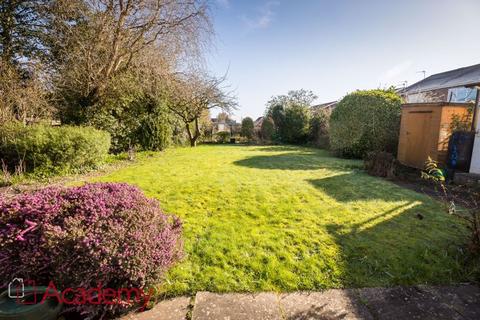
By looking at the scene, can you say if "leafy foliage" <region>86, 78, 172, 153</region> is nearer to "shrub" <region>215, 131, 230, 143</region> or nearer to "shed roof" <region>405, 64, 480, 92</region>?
"shrub" <region>215, 131, 230, 143</region>

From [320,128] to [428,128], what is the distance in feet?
29.1

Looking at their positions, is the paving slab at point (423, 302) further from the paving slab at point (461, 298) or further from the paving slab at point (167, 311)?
the paving slab at point (167, 311)

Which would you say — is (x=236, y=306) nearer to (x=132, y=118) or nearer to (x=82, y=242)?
(x=82, y=242)

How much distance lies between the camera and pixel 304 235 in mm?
3369

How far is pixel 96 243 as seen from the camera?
6.05 feet

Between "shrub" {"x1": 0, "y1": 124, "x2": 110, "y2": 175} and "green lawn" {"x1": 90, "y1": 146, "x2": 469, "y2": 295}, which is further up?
"shrub" {"x1": 0, "y1": 124, "x2": 110, "y2": 175}

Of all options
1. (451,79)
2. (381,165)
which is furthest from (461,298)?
(451,79)

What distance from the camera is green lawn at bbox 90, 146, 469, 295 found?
2.50 m

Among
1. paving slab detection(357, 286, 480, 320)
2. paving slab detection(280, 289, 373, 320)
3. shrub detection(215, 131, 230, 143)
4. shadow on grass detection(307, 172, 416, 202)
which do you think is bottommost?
paving slab detection(280, 289, 373, 320)

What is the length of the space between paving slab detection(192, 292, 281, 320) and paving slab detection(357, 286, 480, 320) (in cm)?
90

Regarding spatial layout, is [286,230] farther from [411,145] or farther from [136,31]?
[136,31]

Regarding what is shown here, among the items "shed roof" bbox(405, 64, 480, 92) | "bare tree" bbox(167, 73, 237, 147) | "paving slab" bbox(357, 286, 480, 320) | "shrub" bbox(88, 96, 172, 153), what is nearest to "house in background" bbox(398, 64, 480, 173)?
"paving slab" bbox(357, 286, 480, 320)

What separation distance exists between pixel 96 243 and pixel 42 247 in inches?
17.2

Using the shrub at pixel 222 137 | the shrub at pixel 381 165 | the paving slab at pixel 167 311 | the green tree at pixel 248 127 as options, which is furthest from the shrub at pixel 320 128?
the paving slab at pixel 167 311
